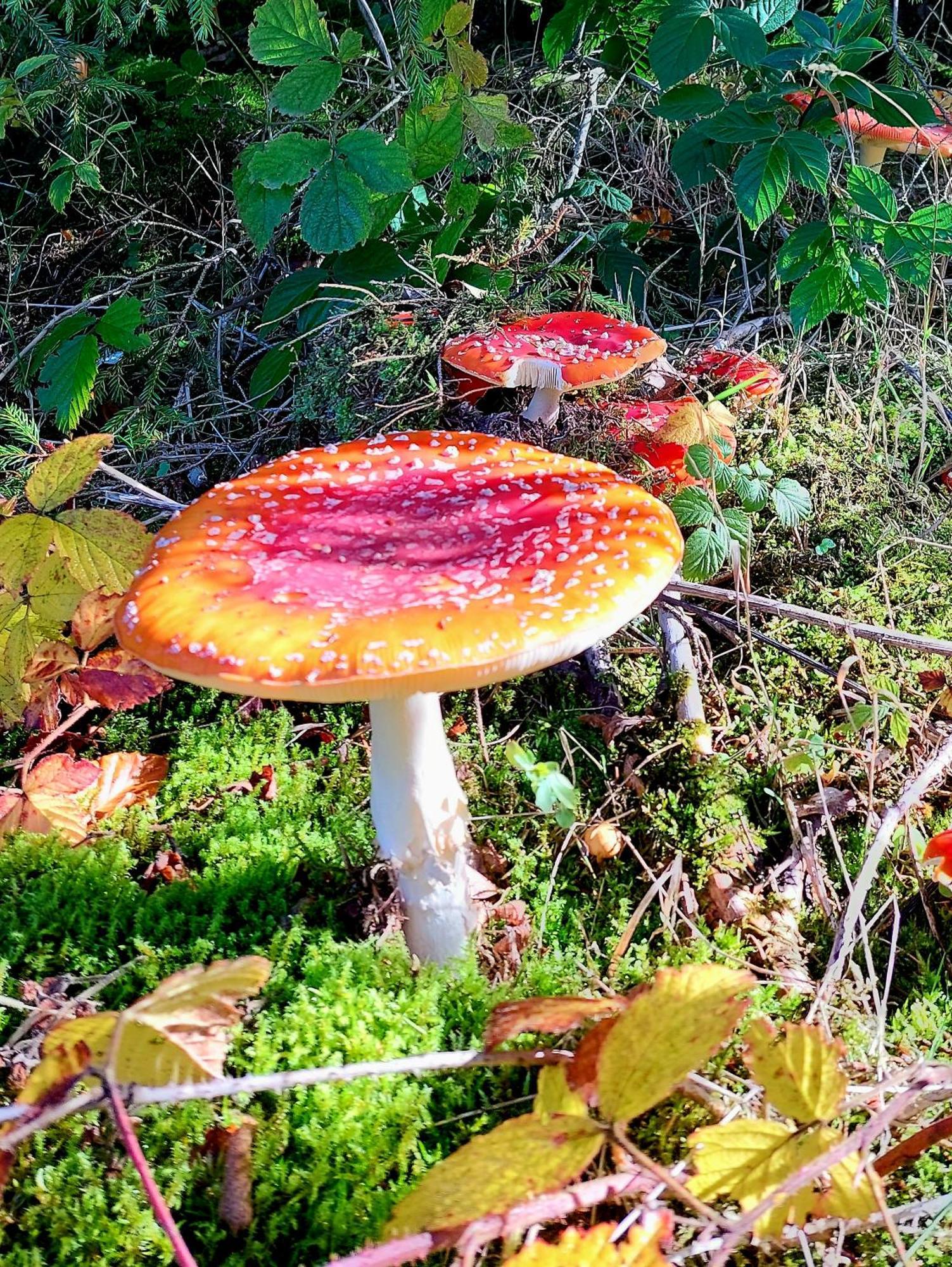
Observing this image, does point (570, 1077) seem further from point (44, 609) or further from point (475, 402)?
point (475, 402)

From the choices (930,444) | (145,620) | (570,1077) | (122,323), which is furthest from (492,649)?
(930,444)

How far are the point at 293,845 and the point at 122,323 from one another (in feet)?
6.95

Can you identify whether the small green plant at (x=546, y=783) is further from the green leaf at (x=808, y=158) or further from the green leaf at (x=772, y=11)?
the green leaf at (x=772, y=11)

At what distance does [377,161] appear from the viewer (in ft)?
9.46

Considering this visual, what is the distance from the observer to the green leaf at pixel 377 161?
9.45 feet

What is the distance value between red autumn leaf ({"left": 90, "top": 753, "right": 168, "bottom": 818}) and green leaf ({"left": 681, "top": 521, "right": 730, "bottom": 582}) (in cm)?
171

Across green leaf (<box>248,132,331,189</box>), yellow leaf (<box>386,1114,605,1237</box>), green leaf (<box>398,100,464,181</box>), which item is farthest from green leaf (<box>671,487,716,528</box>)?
yellow leaf (<box>386,1114,605,1237</box>)

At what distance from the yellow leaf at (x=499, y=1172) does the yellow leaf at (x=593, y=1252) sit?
0.20ft

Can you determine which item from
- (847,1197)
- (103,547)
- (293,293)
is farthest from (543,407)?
(847,1197)

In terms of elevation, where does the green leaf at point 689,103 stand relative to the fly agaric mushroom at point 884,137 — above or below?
above

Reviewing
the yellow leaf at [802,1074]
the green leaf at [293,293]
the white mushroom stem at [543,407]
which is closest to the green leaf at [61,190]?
the green leaf at [293,293]

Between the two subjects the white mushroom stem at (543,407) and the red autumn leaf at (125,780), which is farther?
the white mushroom stem at (543,407)

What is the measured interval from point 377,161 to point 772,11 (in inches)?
54.1

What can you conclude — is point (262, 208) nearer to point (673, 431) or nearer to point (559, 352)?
point (559, 352)
